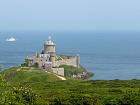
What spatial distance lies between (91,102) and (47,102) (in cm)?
441

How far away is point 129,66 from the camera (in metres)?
140

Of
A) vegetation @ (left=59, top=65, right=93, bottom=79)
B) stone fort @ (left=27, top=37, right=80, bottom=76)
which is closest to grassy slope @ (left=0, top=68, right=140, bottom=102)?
stone fort @ (left=27, top=37, right=80, bottom=76)

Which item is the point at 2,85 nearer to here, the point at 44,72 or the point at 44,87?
the point at 44,87

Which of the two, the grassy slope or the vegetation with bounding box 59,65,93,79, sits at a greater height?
the vegetation with bounding box 59,65,93,79

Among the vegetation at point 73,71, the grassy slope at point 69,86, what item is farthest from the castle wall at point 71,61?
the grassy slope at point 69,86

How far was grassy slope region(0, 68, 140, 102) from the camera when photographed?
5385 centimetres

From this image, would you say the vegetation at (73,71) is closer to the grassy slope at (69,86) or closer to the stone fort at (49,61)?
the stone fort at (49,61)

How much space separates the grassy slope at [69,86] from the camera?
5385cm

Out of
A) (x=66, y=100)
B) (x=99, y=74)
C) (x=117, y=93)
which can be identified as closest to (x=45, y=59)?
(x=99, y=74)

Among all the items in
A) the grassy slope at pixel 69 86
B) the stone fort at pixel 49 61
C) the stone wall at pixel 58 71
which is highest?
the stone fort at pixel 49 61

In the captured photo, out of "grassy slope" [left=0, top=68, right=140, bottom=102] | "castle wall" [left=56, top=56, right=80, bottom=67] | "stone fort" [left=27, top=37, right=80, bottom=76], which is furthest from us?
"castle wall" [left=56, top=56, right=80, bottom=67]

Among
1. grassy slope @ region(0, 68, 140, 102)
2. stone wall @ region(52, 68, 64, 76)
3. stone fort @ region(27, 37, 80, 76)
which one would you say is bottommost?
grassy slope @ region(0, 68, 140, 102)

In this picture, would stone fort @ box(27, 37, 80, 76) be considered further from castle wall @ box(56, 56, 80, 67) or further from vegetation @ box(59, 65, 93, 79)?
vegetation @ box(59, 65, 93, 79)

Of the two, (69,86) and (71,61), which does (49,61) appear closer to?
(71,61)
